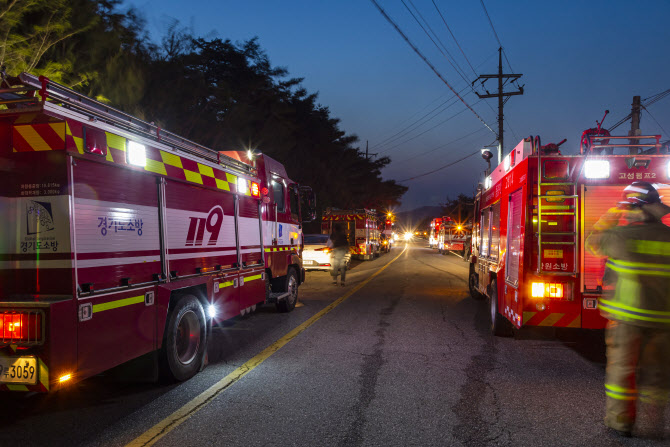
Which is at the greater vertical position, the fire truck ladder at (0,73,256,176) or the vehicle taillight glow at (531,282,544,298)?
the fire truck ladder at (0,73,256,176)

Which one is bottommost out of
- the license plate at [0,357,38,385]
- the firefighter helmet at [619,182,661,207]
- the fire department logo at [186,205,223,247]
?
the license plate at [0,357,38,385]

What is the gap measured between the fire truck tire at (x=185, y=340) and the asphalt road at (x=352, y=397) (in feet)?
0.52

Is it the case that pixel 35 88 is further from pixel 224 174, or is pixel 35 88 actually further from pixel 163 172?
pixel 224 174

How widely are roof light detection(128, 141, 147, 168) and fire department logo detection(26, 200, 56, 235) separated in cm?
93

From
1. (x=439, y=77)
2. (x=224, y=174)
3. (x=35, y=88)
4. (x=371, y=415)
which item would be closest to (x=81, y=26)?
(x=224, y=174)

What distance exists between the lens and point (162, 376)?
4.98 meters

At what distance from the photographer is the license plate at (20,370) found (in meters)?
3.49

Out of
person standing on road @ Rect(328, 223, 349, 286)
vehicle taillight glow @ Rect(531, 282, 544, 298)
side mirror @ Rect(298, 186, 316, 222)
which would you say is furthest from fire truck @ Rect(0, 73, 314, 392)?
person standing on road @ Rect(328, 223, 349, 286)

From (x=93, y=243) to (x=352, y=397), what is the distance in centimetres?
269

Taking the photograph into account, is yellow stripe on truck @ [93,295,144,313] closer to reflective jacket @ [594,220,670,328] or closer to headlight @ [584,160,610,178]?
reflective jacket @ [594,220,670,328]

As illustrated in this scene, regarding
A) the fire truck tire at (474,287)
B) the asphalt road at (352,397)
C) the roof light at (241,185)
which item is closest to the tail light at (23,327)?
the asphalt road at (352,397)

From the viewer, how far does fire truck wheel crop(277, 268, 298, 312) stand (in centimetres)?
934

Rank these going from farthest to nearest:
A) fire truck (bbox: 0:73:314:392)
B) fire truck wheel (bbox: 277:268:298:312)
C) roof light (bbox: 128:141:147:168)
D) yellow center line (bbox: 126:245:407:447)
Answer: fire truck wheel (bbox: 277:268:298:312) < roof light (bbox: 128:141:147:168) < yellow center line (bbox: 126:245:407:447) < fire truck (bbox: 0:73:314:392)

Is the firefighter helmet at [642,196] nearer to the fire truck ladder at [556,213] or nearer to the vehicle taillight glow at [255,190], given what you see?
the fire truck ladder at [556,213]
